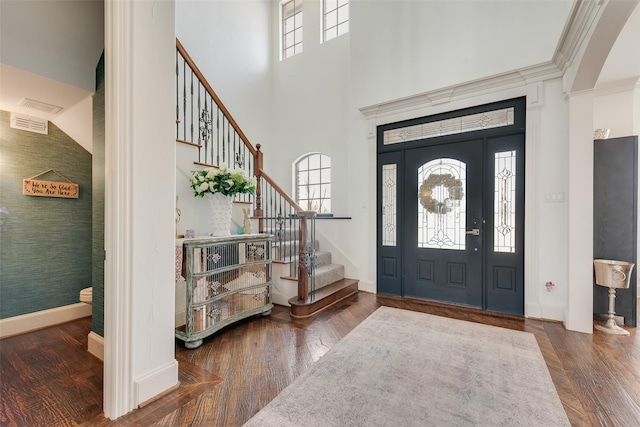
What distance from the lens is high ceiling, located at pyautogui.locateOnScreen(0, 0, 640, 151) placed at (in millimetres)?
1877

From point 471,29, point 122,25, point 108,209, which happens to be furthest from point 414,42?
point 108,209

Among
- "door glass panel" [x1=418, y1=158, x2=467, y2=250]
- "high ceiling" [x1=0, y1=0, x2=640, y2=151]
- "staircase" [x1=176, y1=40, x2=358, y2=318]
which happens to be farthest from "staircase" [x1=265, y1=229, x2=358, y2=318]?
"high ceiling" [x1=0, y1=0, x2=640, y2=151]

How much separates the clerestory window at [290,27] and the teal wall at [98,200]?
450 cm

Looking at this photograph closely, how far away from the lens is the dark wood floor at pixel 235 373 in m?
1.62

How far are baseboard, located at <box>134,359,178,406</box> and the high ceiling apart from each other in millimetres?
2269

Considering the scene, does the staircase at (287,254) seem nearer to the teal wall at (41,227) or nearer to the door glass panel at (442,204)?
the teal wall at (41,227)

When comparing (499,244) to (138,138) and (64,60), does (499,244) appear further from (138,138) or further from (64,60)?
(64,60)

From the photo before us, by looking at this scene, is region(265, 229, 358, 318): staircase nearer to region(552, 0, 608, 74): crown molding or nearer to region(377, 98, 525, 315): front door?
region(377, 98, 525, 315): front door

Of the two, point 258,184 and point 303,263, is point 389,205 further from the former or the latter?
point 258,184

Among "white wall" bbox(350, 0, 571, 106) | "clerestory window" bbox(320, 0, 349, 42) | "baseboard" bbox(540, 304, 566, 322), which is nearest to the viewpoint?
"baseboard" bbox(540, 304, 566, 322)

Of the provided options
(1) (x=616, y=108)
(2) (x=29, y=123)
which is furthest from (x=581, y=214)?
(2) (x=29, y=123)

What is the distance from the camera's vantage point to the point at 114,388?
1.58 m

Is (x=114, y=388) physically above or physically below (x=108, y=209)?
below

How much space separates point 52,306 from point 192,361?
1995 millimetres
